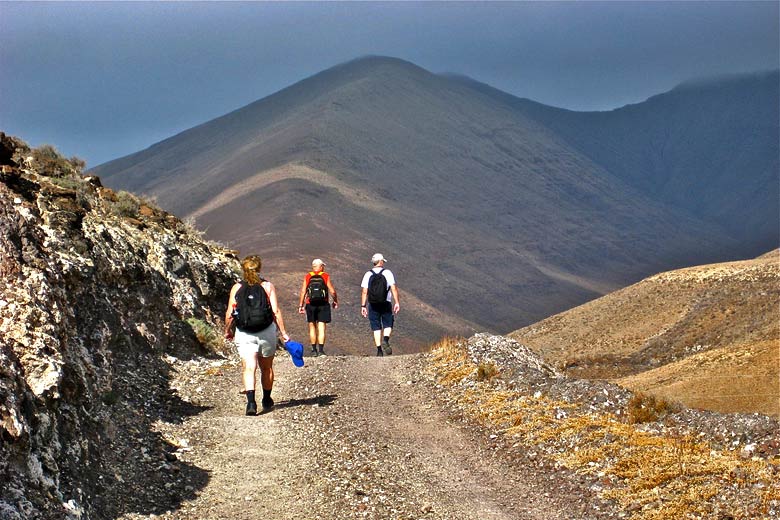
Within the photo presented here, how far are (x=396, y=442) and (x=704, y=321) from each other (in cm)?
4074

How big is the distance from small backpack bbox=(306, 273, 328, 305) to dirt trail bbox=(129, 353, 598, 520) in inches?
139

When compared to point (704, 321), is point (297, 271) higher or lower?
higher

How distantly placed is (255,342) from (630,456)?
4.56m

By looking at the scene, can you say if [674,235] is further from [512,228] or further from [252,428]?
[252,428]


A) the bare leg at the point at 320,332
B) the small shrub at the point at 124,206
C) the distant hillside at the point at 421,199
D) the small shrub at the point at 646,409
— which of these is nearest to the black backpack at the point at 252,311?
the small shrub at the point at 646,409

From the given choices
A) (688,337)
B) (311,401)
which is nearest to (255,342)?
(311,401)

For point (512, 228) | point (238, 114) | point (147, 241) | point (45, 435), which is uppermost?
point (238, 114)

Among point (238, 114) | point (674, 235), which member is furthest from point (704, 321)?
point (238, 114)

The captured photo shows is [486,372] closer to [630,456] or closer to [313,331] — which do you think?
[630,456]

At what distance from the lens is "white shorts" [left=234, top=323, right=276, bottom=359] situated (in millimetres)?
11195

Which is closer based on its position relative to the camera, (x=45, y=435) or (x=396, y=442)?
(x=45, y=435)

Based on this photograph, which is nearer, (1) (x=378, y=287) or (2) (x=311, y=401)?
(2) (x=311, y=401)

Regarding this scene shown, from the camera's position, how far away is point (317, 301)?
53.9 feet

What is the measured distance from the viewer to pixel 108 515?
24.4 feet
